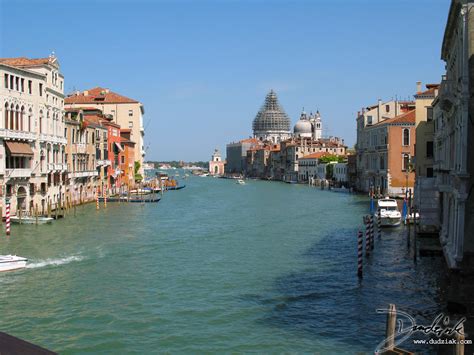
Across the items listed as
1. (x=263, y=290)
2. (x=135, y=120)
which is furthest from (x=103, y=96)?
(x=263, y=290)

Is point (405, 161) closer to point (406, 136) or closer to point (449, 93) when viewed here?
point (406, 136)

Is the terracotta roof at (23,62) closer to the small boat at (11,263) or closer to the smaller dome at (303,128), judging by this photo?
the small boat at (11,263)

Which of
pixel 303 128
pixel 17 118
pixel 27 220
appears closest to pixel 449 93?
pixel 27 220

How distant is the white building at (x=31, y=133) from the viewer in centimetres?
2348

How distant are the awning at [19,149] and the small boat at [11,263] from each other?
32.9 ft

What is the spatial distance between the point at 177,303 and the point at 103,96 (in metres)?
45.3

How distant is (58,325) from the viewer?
10141 mm

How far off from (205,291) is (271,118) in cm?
13740

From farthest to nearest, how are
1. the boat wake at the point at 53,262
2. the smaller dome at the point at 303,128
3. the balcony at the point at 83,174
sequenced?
the smaller dome at the point at 303,128
the balcony at the point at 83,174
the boat wake at the point at 53,262

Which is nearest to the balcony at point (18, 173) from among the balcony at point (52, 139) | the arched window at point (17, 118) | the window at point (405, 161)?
the arched window at point (17, 118)

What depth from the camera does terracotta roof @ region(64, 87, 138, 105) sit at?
52906 millimetres

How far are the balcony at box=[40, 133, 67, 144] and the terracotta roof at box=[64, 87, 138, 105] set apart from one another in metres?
22.9

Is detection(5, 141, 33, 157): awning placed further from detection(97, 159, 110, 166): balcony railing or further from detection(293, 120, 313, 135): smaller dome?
detection(293, 120, 313, 135): smaller dome

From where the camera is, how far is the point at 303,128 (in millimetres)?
124938
